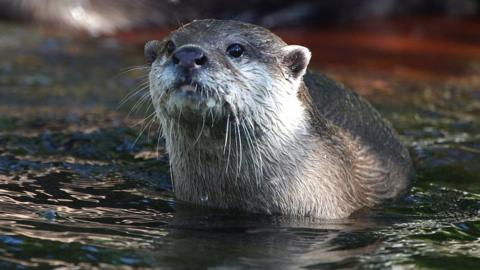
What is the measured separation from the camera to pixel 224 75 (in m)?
4.47

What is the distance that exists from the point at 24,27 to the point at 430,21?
4075 mm

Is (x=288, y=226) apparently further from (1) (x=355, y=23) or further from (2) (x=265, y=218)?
(1) (x=355, y=23)

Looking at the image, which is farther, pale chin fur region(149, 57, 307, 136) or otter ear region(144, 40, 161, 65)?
otter ear region(144, 40, 161, 65)

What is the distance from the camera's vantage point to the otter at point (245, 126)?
4473mm

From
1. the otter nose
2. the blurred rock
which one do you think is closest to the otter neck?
the otter nose

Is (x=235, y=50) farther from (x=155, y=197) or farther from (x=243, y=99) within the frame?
(x=155, y=197)

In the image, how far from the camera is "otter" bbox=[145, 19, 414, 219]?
→ 14.7 feet

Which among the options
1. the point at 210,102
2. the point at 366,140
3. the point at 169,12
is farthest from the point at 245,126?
the point at 169,12

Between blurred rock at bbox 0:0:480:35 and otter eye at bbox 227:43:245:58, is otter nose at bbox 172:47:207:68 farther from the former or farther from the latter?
blurred rock at bbox 0:0:480:35

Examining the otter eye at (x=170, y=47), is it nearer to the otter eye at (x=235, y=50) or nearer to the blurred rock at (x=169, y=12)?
the otter eye at (x=235, y=50)

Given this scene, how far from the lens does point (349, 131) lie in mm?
5676

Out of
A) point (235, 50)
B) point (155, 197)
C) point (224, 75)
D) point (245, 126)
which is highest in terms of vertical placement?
point (235, 50)

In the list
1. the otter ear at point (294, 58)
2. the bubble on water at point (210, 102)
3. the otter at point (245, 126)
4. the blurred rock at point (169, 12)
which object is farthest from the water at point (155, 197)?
the blurred rock at point (169, 12)

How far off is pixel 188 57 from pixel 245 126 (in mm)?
516
